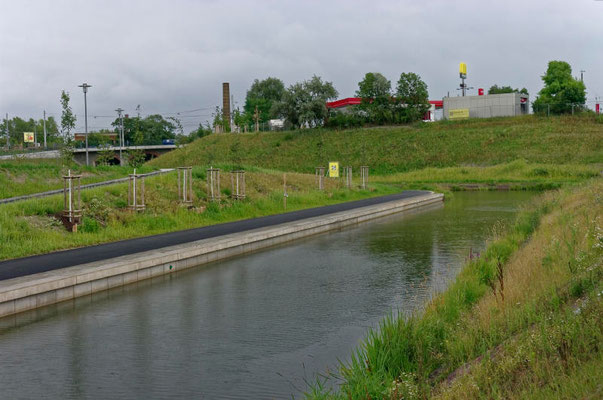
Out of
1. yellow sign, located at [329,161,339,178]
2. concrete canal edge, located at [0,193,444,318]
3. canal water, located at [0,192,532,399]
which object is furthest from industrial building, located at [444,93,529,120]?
canal water, located at [0,192,532,399]

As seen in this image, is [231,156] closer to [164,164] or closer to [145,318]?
[164,164]

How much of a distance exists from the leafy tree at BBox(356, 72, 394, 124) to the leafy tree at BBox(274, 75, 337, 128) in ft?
15.5

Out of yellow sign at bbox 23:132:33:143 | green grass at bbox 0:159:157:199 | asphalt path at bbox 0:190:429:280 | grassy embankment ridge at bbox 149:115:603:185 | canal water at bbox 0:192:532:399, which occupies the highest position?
yellow sign at bbox 23:132:33:143

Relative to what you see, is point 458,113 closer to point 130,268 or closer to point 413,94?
point 413,94

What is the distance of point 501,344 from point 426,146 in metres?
73.3

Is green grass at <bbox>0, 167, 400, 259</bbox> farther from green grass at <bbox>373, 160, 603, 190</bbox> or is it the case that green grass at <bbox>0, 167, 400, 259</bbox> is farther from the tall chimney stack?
the tall chimney stack

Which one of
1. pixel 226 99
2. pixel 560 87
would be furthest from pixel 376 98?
pixel 226 99

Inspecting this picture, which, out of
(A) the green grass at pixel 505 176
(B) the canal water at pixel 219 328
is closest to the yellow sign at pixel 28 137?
(A) the green grass at pixel 505 176

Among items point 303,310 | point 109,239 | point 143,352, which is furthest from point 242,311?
point 109,239

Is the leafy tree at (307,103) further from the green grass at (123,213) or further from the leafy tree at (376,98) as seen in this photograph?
the green grass at (123,213)

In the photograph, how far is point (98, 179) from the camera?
104 ft

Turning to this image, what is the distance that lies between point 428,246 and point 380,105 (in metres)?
76.2

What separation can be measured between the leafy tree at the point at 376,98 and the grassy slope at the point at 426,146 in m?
4.35

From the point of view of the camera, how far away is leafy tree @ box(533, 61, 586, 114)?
9294 cm
